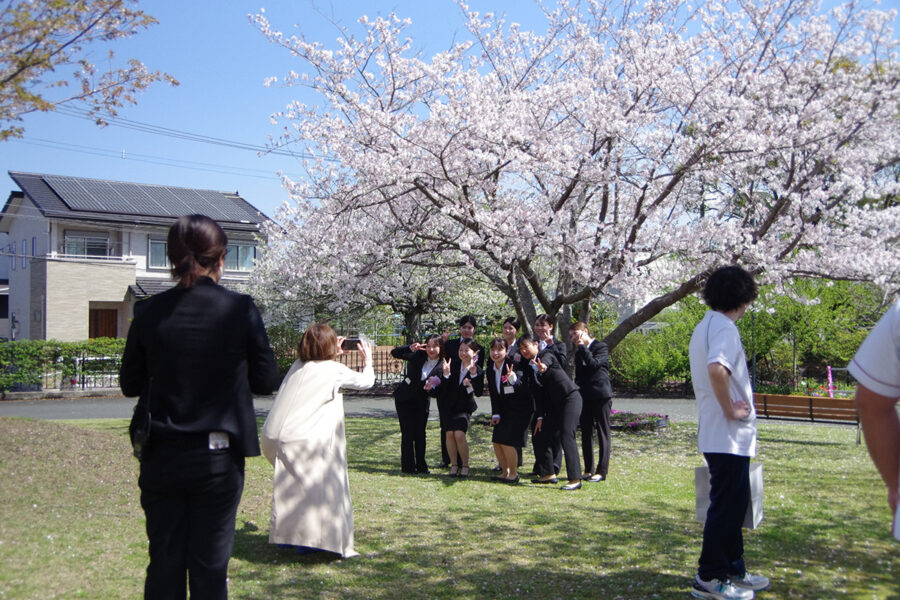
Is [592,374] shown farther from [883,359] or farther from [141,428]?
[141,428]

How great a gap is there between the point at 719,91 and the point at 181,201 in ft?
104

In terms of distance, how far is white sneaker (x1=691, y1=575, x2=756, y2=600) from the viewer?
415 cm

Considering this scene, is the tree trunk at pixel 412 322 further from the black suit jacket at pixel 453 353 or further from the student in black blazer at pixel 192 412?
the student in black blazer at pixel 192 412

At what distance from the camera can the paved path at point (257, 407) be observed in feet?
58.5

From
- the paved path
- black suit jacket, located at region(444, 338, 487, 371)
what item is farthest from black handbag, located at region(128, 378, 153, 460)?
the paved path

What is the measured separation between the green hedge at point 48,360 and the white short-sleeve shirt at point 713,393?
21570 mm

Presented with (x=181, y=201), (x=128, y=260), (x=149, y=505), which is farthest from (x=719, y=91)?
(x=181, y=201)

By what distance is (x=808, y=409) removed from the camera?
47.3 feet

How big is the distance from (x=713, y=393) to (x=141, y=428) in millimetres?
3161

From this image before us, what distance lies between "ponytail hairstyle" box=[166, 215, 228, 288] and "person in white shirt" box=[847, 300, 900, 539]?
7.78ft

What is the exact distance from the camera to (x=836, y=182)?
35.9ft

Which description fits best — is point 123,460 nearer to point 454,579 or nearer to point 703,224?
point 454,579

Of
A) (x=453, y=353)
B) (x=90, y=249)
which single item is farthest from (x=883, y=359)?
(x=90, y=249)

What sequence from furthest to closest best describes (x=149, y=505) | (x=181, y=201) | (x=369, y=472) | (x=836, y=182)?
1. (x=181, y=201)
2. (x=836, y=182)
3. (x=369, y=472)
4. (x=149, y=505)
